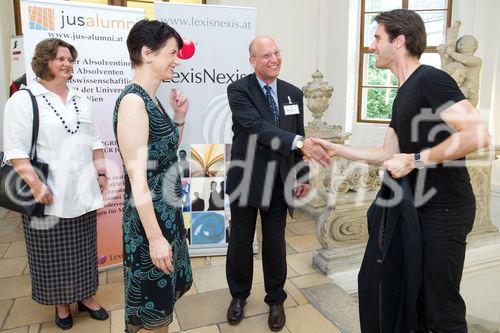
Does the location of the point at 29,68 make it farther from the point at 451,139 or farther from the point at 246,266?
the point at 451,139

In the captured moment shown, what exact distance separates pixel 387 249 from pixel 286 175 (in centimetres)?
76

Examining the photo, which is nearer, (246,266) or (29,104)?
(29,104)

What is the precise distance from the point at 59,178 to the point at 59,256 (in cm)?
44

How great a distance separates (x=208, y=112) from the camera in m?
3.18

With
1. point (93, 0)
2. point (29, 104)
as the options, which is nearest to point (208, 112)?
point (29, 104)

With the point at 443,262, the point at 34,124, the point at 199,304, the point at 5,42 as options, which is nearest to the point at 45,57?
the point at 34,124

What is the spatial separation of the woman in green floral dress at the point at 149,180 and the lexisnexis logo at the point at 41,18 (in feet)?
5.05

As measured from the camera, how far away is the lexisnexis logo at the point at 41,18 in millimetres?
2607

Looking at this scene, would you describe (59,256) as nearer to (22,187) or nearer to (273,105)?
(22,187)

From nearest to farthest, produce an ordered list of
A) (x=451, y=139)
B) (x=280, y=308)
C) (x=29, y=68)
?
(x=451, y=139)
(x=280, y=308)
(x=29, y=68)

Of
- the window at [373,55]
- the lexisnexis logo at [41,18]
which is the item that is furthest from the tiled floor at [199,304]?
the window at [373,55]

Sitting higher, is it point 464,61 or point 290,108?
point 464,61

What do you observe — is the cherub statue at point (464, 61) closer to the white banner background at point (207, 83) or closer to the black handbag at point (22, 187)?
the white banner background at point (207, 83)

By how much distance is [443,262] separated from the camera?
1611mm
